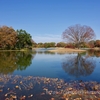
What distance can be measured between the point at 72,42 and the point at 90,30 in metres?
7.21

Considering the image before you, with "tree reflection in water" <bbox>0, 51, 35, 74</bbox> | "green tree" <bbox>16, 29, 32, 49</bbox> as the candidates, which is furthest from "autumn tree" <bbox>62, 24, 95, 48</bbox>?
"tree reflection in water" <bbox>0, 51, 35, 74</bbox>

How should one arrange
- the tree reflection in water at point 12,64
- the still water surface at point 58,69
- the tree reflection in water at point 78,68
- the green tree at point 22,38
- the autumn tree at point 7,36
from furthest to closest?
the green tree at point 22,38
the autumn tree at point 7,36
the tree reflection in water at point 12,64
the tree reflection in water at point 78,68
the still water surface at point 58,69

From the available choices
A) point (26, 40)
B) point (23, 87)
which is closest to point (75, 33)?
point (26, 40)

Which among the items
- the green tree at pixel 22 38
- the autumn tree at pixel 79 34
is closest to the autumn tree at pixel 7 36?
the green tree at pixel 22 38

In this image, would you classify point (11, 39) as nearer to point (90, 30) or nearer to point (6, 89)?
point (90, 30)

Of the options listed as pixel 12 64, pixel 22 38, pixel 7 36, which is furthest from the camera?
pixel 22 38

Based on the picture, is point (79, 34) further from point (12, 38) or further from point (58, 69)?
point (58, 69)

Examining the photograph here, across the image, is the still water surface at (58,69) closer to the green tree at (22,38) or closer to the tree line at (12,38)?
the tree line at (12,38)

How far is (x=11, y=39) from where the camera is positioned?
35875mm

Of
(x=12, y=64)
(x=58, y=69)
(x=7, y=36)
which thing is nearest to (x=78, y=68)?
(x=58, y=69)

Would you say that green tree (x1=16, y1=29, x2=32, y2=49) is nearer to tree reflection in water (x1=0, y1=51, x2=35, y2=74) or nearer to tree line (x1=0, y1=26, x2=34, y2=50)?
tree line (x1=0, y1=26, x2=34, y2=50)

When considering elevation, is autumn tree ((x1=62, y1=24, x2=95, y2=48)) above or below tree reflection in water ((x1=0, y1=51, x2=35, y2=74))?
above

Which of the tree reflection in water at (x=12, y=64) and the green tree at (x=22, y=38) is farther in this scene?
the green tree at (x=22, y=38)

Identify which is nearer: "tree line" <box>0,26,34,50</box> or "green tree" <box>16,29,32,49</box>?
"tree line" <box>0,26,34,50</box>
